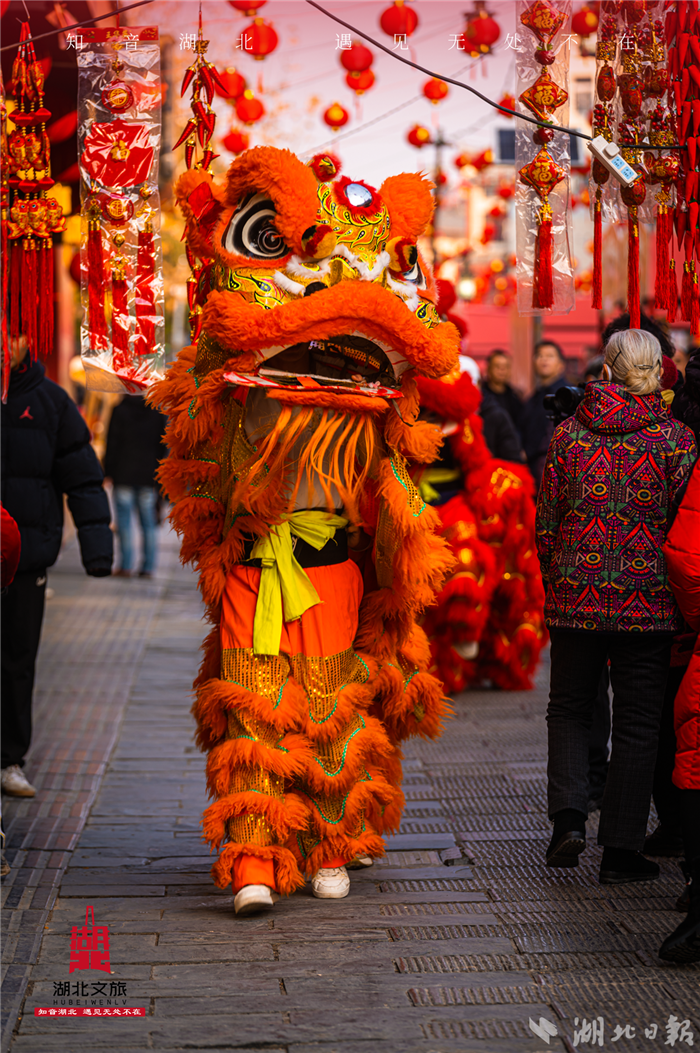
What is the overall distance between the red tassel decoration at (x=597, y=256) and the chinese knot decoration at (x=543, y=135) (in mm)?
146

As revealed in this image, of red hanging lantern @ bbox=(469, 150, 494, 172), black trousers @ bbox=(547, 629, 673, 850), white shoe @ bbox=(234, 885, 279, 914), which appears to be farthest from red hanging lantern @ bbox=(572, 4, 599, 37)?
red hanging lantern @ bbox=(469, 150, 494, 172)

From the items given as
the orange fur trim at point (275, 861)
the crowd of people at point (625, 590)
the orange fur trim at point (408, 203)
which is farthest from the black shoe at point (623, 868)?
the orange fur trim at point (408, 203)

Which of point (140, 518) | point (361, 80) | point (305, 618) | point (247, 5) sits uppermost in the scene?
point (361, 80)

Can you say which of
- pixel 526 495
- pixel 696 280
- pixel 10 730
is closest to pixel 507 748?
pixel 526 495

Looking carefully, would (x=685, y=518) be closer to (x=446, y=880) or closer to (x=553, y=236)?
(x=553, y=236)

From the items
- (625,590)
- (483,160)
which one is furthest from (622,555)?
(483,160)

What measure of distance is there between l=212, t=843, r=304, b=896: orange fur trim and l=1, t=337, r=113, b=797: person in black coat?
175cm

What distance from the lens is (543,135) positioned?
169 inches

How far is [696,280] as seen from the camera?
424cm

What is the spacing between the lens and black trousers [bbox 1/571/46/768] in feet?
17.3

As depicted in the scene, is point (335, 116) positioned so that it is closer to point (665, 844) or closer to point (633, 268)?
point (633, 268)

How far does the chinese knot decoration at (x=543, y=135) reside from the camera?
4285 mm

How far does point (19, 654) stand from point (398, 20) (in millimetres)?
3099

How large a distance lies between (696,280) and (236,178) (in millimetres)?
1580
